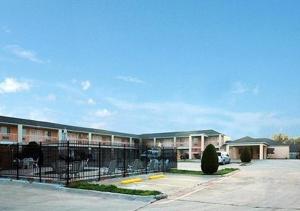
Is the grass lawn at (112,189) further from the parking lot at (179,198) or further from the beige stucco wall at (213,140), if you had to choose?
the beige stucco wall at (213,140)

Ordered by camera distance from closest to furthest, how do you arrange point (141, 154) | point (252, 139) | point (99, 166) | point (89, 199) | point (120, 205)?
1. point (120, 205)
2. point (89, 199)
3. point (99, 166)
4. point (141, 154)
5. point (252, 139)

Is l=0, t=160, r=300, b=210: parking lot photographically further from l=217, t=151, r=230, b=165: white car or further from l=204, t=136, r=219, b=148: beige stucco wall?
l=204, t=136, r=219, b=148: beige stucco wall

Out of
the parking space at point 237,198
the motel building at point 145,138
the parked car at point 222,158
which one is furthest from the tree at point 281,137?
the parking space at point 237,198

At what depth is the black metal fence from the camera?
20453 mm

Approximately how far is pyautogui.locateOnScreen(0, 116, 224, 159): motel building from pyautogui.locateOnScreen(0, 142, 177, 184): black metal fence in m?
19.1

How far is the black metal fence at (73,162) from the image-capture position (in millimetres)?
20453

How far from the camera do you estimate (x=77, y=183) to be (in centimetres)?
1909

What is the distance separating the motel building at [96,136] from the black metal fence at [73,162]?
19077 mm

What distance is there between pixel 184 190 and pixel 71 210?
6.86m

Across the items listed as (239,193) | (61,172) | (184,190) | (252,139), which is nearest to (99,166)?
(61,172)

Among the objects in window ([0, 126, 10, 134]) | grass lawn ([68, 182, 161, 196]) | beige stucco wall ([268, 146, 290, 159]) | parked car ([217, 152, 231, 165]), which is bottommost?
beige stucco wall ([268, 146, 290, 159])

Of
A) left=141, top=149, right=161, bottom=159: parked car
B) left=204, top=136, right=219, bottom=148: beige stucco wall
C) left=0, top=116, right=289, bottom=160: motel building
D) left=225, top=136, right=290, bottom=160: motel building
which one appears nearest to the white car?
left=0, top=116, right=289, bottom=160: motel building

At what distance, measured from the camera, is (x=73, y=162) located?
67.4ft

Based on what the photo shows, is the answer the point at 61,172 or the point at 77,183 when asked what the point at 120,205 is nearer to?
the point at 77,183
